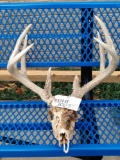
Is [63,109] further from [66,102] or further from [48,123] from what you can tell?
[48,123]

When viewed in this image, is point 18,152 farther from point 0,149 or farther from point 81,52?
point 81,52

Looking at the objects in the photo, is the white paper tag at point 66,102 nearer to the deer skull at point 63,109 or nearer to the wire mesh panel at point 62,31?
the deer skull at point 63,109

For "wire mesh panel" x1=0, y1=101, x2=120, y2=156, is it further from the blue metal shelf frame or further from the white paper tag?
the white paper tag

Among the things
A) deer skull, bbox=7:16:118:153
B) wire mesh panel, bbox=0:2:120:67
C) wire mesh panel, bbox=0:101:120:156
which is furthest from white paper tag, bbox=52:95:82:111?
wire mesh panel, bbox=0:2:120:67

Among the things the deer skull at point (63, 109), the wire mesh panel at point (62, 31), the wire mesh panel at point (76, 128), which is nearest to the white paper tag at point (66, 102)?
the deer skull at point (63, 109)

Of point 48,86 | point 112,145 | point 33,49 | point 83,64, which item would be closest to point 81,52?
point 83,64

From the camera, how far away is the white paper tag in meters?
2.24

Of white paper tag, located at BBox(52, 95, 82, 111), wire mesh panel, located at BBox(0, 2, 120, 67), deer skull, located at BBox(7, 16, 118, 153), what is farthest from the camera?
wire mesh panel, located at BBox(0, 2, 120, 67)

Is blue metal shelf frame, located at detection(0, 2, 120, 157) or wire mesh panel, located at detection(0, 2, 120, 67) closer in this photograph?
blue metal shelf frame, located at detection(0, 2, 120, 157)

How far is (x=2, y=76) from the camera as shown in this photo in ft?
11.8

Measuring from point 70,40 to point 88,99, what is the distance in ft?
2.01

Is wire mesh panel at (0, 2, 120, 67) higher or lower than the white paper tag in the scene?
higher

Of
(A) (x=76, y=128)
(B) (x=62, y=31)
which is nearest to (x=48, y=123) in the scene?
(A) (x=76, y=128)

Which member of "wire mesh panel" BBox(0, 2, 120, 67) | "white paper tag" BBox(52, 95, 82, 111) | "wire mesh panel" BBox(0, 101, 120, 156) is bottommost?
"wire mesh panel" BBox(0, 101, 120, 156)
